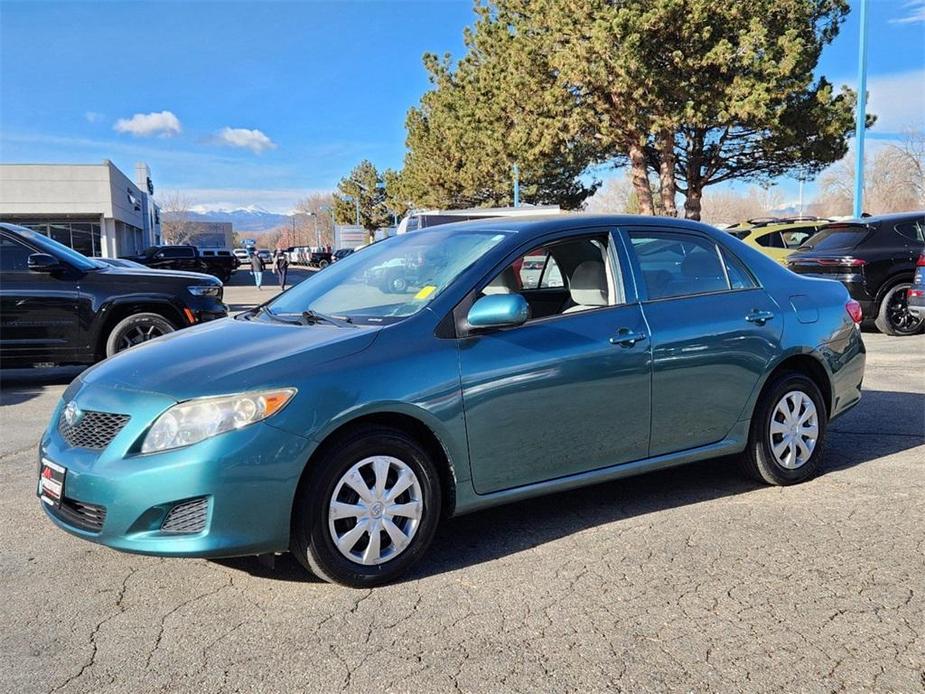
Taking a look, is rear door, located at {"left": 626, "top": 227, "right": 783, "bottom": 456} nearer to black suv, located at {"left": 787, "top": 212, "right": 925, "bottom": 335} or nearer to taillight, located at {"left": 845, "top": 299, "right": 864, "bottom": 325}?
taillight, located at {"left": 845, "top": 299, "right": 864, "bottom": 325}

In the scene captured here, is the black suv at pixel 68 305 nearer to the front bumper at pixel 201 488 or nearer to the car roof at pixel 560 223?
the car roof at pixel 560 223

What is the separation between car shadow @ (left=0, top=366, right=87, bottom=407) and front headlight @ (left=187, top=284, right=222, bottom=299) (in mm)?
1850

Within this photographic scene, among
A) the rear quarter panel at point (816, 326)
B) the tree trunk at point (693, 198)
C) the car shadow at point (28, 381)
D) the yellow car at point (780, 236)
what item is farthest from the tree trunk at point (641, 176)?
the rear quarter panel at point (816, 326)

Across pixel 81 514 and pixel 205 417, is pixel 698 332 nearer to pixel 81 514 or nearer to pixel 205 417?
pixel 205 417

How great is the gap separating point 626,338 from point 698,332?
521 millimetres

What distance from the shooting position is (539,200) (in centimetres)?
4325

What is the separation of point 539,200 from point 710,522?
1575 inches

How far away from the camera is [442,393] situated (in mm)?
3604

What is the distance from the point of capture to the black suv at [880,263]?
11711 mm

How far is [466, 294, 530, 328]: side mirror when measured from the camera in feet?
12.2

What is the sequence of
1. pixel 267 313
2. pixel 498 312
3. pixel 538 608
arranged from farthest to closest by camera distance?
1. pixel 267 313
2. pixel 498 312
3. pixel 538 608

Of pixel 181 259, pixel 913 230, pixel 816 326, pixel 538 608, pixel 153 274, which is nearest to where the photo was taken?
pixel 538 608

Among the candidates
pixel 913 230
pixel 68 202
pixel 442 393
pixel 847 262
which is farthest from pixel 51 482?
pixel 68 202

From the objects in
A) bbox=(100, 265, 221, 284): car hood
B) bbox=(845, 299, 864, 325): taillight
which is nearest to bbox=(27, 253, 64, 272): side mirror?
bbox=(100, 265, 221, 284): car hood
